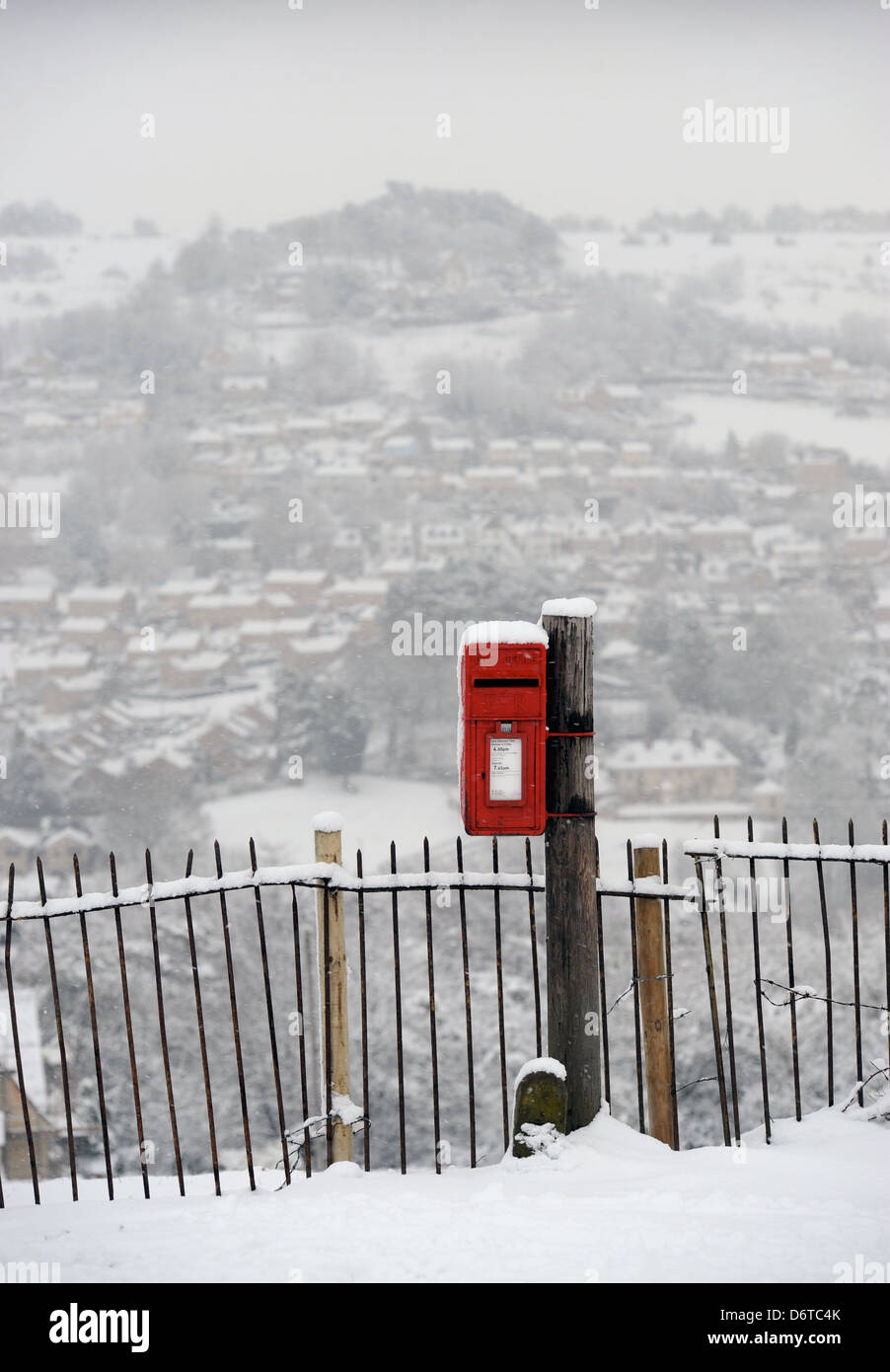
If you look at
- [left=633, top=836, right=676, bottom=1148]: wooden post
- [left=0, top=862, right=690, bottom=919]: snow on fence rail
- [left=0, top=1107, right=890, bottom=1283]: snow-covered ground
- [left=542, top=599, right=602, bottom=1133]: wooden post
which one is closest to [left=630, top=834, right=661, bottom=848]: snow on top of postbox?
[left=633, top=836, right=676, bottom=1148]: wooden post

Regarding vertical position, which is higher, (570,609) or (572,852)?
(570,609)

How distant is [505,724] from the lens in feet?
9.77

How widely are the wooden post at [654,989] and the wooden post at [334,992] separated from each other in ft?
3.02

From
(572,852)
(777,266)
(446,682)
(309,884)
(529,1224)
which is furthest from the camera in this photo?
(777,266)

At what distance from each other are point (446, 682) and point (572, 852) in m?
45.4

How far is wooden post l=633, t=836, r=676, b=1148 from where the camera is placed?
325 cm

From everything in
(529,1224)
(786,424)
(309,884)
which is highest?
(786,424)

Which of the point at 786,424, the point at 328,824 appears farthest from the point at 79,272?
the point at 328,824

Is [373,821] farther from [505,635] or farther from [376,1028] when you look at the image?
[505,635]

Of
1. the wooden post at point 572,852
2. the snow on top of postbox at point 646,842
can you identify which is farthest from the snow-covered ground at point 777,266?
the wooden post at point 572,852

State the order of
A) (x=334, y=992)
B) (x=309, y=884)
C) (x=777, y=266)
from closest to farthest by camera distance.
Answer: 1. (x=309, y=884)
2. (x=334, y=992)
3. (x=777, y=266)

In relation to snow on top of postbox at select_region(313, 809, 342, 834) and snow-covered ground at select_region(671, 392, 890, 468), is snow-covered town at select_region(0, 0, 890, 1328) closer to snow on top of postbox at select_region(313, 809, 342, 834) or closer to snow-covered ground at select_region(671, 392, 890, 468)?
snow on top of postbox at select_region(313, 809, 342, 834)

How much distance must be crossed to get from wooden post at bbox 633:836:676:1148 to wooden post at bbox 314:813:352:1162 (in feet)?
3.02

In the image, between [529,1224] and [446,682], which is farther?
[446,682]
